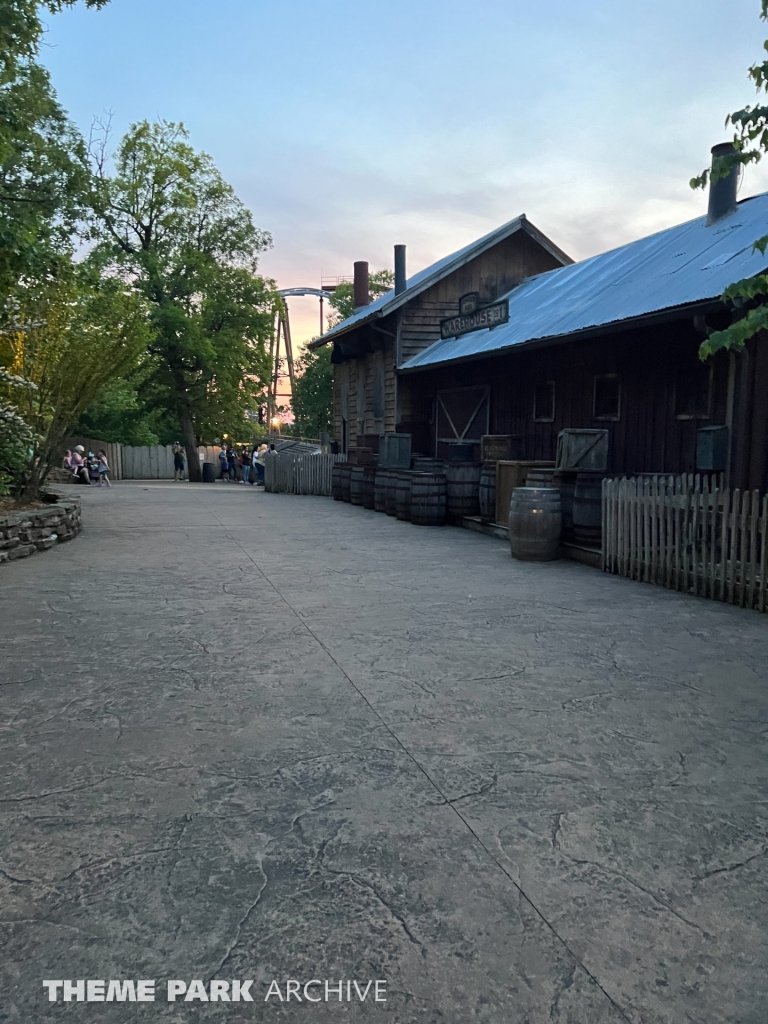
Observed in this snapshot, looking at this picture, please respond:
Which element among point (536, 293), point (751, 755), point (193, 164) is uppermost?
point (193, 164)

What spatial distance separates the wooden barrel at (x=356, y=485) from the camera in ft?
57.4

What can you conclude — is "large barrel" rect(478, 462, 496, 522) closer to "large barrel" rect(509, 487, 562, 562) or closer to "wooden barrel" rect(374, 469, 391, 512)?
"large barrel" rect(509, 487, 562, 562)

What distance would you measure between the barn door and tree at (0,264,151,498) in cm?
737

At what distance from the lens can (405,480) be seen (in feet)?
45.1

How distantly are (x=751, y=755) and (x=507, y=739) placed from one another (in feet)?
3.71

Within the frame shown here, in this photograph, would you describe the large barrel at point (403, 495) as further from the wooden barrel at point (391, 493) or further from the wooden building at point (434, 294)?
the wooden building at point (434, 294)

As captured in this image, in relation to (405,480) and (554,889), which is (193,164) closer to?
(405,480)

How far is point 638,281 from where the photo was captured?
11.5m

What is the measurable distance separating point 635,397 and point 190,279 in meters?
24.8

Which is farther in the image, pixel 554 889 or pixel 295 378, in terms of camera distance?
pixel 295 378

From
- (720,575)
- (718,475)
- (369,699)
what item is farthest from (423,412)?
(369,699)

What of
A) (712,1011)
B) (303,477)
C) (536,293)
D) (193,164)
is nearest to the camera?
(712,1011)

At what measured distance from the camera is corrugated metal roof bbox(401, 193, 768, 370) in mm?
9250

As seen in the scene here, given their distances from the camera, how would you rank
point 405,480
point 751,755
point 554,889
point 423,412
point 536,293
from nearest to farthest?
→ point 554,889
point 751,755
point 405,480
point 536,293
point 423,412
